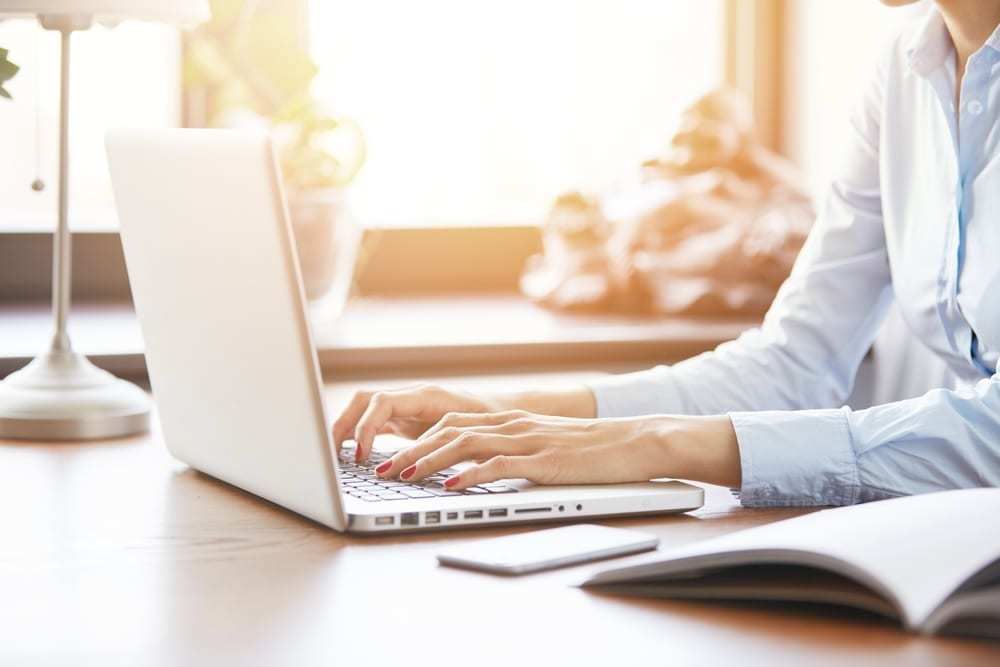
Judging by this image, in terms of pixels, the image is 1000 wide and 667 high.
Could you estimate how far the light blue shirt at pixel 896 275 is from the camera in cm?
141

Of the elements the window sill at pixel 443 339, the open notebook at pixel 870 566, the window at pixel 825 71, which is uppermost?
the window at pixel 825 71

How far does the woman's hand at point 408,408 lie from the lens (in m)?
1.24

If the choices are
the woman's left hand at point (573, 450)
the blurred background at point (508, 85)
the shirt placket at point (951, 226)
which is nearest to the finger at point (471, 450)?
the woman's left hand at point (573, 450)

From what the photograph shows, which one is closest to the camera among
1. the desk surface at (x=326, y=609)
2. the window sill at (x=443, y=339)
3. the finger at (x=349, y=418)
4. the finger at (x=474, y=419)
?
the desk surface at (x=326, y=609)

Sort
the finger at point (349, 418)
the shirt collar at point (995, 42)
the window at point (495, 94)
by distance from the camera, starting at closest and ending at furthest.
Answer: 1. the finger at point (349, 418)
2. the shirt collar at point (995, 42)
3. the window at point (495, 94)

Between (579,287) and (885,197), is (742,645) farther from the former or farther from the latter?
(579,287)

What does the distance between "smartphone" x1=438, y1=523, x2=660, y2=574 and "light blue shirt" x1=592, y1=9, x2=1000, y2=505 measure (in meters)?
0.24

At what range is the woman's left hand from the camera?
1.08 meters

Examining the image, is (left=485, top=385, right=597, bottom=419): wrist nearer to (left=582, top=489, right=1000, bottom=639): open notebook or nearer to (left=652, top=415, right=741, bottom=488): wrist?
(left=652, top=415, right=741, bottom=488): wrist

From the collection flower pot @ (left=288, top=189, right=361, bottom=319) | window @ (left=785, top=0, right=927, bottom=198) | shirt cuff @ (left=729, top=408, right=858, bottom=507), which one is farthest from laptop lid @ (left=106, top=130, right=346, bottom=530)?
window @ (left=785, top=0, right=927, bottom=198)

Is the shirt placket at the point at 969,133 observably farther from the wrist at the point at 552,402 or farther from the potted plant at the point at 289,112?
the potted plant at the point at 289,112

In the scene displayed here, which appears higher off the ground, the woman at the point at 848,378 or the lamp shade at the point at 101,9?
the lamp shade at the point at 101,9

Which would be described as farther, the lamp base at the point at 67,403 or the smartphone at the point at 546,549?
the lamp base at the point at 67,403

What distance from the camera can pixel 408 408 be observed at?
4.21ft
